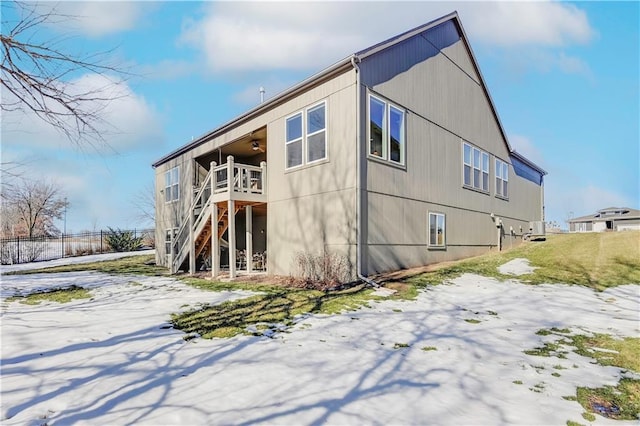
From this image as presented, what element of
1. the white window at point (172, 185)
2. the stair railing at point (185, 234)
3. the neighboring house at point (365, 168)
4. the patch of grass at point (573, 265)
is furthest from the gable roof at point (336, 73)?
the patch of grass at point (573, 265)

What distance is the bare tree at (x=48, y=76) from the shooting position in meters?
3.79

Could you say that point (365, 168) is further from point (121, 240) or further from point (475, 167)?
point (121, 240)

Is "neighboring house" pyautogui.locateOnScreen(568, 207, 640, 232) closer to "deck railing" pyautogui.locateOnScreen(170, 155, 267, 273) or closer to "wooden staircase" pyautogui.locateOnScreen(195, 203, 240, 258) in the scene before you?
"deck railing" pyautogui.locateOnScreen(170, 155, 267, 273)

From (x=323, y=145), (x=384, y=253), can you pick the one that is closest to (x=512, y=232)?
(x=384, y=253)

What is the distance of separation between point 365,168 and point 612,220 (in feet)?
167

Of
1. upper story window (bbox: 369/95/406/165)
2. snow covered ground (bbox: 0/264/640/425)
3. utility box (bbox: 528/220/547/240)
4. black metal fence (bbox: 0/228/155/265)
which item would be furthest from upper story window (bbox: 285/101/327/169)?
black metal fence (bbox: 0/228/155/265)

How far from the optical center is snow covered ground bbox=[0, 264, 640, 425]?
11.0 feet

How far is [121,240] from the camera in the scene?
90.5ft

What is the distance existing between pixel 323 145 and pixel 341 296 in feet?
15.1

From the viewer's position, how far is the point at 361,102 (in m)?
9.79

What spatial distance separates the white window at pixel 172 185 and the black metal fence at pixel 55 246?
1131 cm

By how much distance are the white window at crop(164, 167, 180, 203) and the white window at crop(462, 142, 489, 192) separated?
13559 mm

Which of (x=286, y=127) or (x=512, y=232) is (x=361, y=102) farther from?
(x=512, y=232)

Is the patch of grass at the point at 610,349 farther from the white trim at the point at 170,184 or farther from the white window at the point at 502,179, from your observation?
the white trim at the point at 170,184
